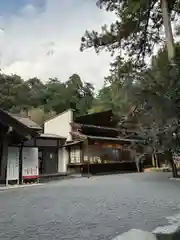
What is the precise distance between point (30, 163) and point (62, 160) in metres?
5.80

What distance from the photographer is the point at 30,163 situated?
40.4 ft

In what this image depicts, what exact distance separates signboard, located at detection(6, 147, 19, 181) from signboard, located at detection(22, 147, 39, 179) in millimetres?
346

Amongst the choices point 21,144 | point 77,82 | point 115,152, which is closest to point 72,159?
point 115,152

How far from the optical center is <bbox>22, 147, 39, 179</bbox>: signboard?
39.5 ft

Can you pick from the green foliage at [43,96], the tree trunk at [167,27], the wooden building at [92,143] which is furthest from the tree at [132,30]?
the green foliage at [43,96]

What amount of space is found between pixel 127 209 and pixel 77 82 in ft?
97.4

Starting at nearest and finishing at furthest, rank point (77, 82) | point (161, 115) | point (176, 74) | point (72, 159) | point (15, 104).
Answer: point (176, 74), point (161, 115), point (72, 159), point (15, 104), point (77, 82)

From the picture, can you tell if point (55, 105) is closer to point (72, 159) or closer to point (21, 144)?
point (72, 159)

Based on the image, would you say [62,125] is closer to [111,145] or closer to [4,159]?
[111,145]

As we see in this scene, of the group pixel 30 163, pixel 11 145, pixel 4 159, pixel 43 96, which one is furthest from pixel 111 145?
pixel 43 96

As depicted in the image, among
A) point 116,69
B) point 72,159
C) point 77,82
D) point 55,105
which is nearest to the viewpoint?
point 116,69

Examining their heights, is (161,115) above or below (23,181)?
above

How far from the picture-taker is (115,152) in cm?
1977

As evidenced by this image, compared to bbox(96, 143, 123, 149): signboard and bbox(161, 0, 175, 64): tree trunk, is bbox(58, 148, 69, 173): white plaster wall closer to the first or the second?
bbox(96, 143, 123, 149): signboard
